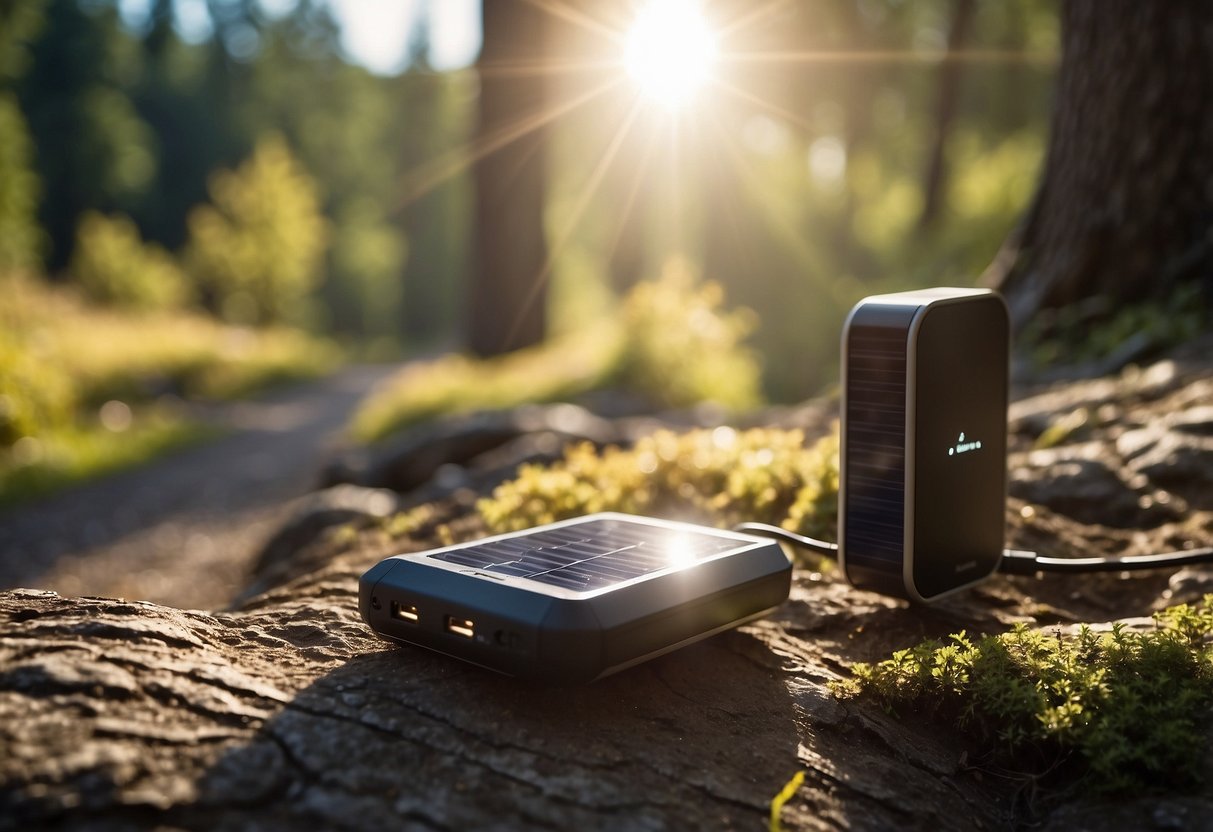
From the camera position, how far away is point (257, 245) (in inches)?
1431

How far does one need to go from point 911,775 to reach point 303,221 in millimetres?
39800

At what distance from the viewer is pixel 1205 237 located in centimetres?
597

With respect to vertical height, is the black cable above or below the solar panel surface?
below

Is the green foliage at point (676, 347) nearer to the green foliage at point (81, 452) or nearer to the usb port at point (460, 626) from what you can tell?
the green foliage at point (81, 452)

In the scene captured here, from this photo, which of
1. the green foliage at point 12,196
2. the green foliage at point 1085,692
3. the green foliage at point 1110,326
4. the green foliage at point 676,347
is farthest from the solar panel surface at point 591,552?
the green foliage at point 12,196

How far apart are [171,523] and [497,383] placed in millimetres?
4274

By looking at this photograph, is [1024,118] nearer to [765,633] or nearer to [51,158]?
[765,633]

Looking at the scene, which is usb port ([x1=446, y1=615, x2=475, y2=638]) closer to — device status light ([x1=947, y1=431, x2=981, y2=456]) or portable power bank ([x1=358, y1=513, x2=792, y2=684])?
portable power bank ([x1=358, y1=513, x2=792, y2=684])

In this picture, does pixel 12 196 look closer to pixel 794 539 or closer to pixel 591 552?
pixel 794 539

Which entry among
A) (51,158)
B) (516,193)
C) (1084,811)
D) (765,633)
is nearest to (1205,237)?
(765,633)

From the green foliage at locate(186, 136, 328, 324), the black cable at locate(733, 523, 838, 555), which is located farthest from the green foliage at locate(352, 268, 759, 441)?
the green foliage at locate(186, 136, 328, 324)

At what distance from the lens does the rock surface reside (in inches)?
72.4

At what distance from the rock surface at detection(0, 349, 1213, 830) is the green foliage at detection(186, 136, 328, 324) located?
35365 millimetres

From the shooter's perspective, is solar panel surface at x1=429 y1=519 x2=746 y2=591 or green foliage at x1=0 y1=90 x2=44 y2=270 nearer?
solar panel surface at x1=429 y1=519 x2=746 y2=591
